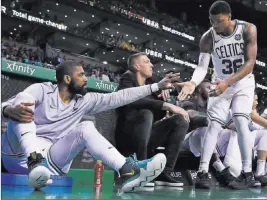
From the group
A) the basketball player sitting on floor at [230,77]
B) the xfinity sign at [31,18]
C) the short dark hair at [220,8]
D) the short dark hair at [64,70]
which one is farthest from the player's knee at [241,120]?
the xfinity sign at [31,18]

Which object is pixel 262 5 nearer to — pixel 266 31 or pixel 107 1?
pixel 266 31

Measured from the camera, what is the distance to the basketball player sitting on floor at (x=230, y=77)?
3213mm

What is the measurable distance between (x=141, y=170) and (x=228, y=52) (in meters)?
1.63

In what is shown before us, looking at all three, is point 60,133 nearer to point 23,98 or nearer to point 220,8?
point 23,98

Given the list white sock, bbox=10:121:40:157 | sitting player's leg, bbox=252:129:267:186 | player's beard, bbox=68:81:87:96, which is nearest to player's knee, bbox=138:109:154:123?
player's beard, bbox=68:81:87:96

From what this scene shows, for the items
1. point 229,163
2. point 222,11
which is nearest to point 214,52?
point 222,11

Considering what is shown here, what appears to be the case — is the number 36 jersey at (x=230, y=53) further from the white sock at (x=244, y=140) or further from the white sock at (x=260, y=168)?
the white sock at (x=260, y=168)

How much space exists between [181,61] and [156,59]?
92.9 inches

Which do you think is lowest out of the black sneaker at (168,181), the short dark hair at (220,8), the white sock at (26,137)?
the black sneaker at (168,181)

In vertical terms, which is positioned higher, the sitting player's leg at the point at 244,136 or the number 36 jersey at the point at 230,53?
the number 36 jersey at the point at 230,53

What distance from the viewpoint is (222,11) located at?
3252mm

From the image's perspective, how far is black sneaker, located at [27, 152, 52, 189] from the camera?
76.1 inches

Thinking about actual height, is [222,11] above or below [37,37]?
below

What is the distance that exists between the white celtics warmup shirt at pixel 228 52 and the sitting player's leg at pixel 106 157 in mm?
1546
